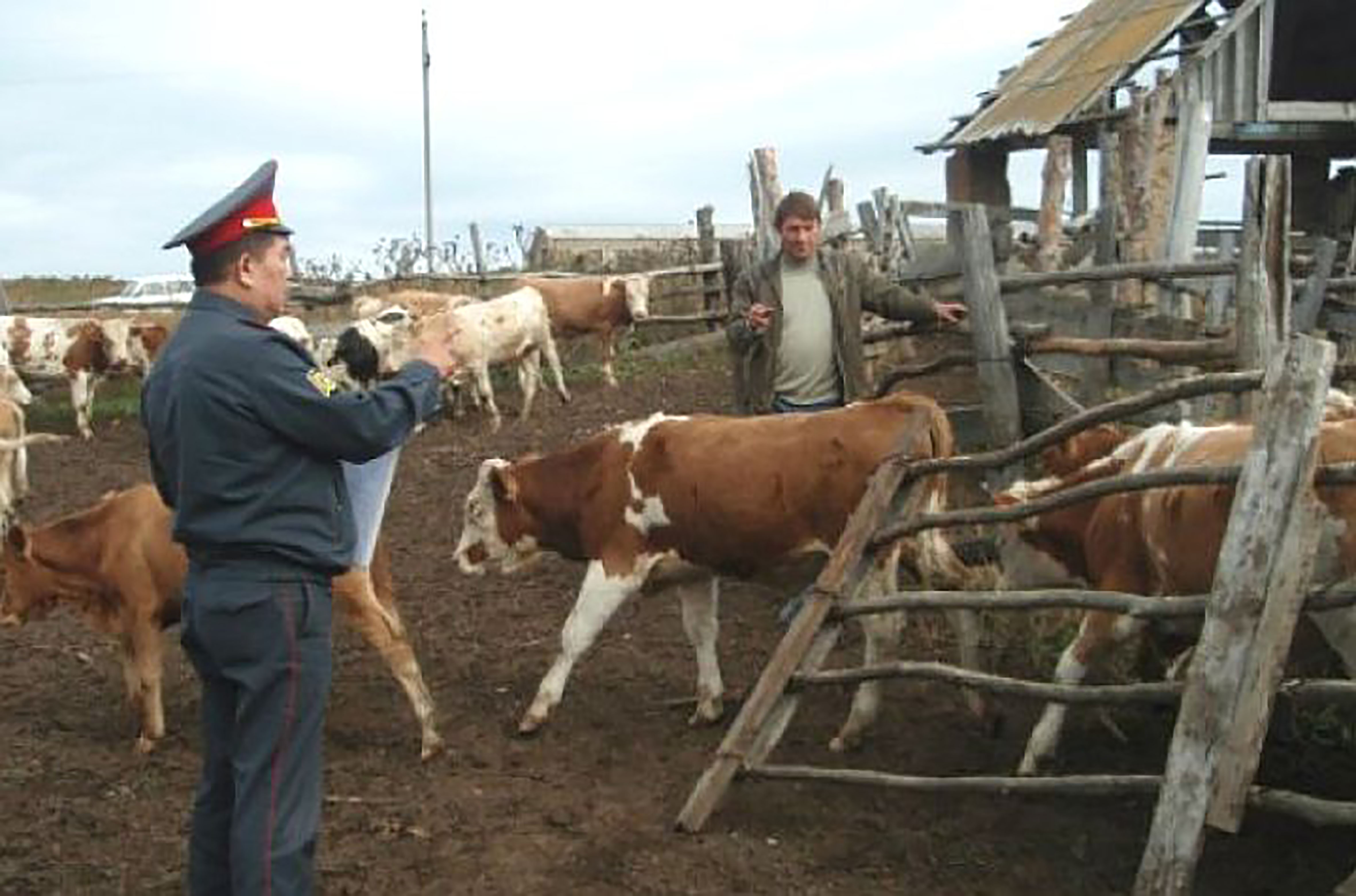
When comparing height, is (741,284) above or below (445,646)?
above

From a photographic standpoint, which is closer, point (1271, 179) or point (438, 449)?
point (1271, 179)

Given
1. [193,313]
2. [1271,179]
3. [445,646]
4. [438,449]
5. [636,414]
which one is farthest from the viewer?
[636,414]

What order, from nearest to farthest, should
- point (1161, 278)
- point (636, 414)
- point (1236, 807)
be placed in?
point (1236, 807), point (1161, 278), point (636, 414)

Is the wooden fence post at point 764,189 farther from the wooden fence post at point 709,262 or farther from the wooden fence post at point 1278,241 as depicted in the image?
the wooden fence post at point 1278,241

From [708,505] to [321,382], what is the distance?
306cm

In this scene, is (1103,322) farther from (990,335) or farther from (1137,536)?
(1137,536)

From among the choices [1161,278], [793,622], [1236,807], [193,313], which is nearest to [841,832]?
[793,622]

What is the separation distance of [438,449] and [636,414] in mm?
2115

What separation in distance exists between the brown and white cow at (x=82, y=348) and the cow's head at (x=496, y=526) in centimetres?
1069

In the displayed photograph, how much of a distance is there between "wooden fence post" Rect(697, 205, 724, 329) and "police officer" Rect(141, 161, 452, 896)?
17.1m

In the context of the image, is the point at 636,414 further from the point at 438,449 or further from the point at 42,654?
the point at 42,654

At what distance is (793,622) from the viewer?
5887 mm

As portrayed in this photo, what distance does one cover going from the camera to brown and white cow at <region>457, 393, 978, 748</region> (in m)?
6.56

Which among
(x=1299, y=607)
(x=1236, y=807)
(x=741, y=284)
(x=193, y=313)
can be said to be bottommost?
(x=1236, y=807)
